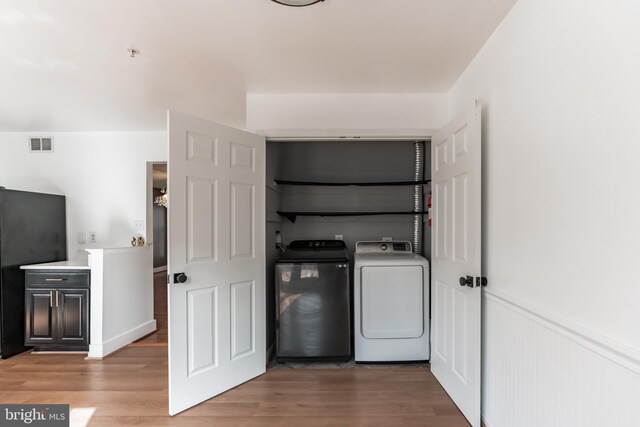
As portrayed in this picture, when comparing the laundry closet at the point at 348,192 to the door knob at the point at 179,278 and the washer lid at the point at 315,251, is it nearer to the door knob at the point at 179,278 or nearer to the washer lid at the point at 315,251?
the washer lid at the point at 315,251

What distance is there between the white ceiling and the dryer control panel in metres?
1.58

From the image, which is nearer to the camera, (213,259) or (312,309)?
(213,259)

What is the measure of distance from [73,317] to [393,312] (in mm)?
3116

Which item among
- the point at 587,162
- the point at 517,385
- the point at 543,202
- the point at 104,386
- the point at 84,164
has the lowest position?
the point at 104,386

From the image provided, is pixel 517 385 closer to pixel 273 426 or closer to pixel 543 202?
pixel 543 202

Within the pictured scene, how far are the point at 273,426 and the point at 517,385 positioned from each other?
1.42m

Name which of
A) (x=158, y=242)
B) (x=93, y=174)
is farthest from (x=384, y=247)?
(x=158, y=242)

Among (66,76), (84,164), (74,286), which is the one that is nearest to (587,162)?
(66,76)

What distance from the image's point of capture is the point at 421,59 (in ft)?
7.09

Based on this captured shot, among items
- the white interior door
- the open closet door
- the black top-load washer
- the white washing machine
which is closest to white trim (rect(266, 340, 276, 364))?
the black top-load washer

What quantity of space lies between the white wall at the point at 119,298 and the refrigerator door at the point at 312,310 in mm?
1752

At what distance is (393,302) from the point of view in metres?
2.78

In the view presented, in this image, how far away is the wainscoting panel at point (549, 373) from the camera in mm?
987

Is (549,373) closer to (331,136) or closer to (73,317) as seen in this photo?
(331,136)
